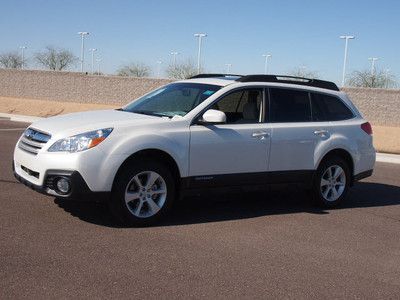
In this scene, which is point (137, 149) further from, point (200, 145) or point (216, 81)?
point (216, 81)

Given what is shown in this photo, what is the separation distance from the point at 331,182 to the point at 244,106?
70.7 inches

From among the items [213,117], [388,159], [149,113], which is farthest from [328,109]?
[388,159]

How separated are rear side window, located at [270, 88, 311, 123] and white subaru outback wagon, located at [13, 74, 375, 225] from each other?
0.05 feet

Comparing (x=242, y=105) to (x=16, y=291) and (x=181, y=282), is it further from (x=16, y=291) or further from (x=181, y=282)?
(x=16, y=291)

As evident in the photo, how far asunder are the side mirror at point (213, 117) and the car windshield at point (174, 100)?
26 centimetres

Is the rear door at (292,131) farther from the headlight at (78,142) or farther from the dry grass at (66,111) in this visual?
the dry grass at (66,111)

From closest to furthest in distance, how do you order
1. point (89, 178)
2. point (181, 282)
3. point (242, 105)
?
point (181, 282) → point (89, 178) → point (242, 105)

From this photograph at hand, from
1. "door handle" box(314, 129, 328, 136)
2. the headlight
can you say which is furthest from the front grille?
"door handle" box(314, 129, 328, 136)

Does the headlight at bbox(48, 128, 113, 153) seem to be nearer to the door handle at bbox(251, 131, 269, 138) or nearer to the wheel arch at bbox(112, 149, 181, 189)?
the wheel arch at bbox(112, 149, 181, 189)

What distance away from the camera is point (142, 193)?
21.3 feet

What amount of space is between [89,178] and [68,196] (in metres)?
0.31

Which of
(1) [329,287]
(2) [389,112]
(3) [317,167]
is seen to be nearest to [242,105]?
(3) [317,167]

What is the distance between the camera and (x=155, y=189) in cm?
662

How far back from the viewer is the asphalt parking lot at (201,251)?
4676 mm
